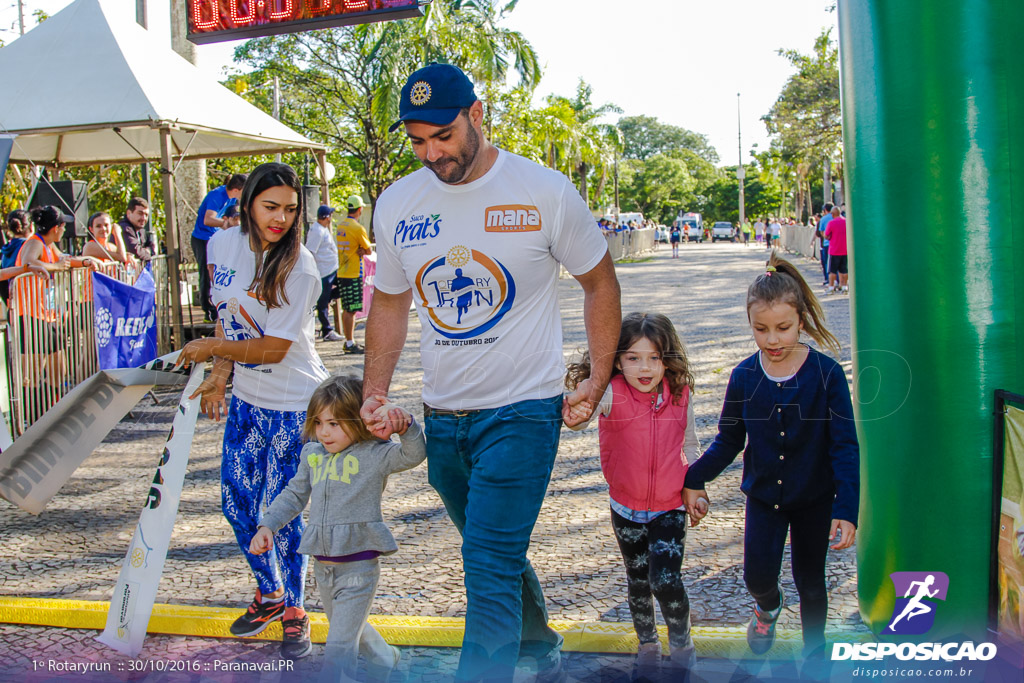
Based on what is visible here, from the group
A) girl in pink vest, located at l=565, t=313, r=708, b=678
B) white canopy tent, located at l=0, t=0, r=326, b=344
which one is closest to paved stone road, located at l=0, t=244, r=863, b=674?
girl in pink vest, located at l=565, t=313, r=708, b=678

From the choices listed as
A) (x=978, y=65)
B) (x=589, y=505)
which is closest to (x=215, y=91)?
(x=589, y=505)

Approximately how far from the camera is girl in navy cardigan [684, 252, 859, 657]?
9.91 feet

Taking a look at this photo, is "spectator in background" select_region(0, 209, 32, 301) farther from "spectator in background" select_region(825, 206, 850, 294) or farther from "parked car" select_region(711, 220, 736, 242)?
"parked car" select_region(711, 220, 736, 242)

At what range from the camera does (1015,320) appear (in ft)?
10.3

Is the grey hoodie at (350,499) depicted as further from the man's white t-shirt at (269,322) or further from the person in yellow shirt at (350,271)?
the person in yellow shirt at (350,271)

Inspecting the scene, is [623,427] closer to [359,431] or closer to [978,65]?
[359,431]

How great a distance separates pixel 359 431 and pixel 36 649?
1.69m

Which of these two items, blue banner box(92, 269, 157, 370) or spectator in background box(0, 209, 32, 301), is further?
blue banner box(92, 269, 157, 370)

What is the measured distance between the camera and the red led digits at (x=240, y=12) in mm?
5754

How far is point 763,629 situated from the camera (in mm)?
3246

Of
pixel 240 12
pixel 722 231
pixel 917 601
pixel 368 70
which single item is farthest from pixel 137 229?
pixel 722 231

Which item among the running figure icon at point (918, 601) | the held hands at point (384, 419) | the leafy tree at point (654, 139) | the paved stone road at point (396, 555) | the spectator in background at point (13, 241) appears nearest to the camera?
the held hands at point (384, 419)

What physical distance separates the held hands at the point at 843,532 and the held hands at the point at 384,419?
4.70ft

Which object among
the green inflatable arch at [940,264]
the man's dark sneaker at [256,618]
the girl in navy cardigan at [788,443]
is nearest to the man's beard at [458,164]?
the girl in navy cardigan at [788,443]
